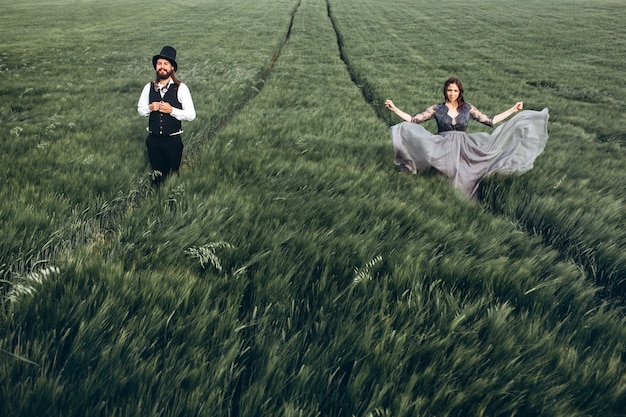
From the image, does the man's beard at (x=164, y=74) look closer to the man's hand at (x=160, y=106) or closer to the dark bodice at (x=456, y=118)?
the man's hand at (x=160, y=106)

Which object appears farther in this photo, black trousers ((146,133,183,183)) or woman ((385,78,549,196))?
woman ((385,78,549,196))

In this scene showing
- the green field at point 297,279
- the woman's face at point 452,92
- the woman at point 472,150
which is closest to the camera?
the green field at point 297,279

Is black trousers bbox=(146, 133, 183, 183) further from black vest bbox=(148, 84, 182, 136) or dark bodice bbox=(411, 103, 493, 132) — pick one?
dark bodice bbox=(411, 103, 493, 132)

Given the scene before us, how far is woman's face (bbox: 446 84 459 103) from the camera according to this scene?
5.62 m

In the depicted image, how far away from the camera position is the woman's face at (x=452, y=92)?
5617mm

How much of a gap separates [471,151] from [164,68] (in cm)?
401

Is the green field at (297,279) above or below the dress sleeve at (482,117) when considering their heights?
below

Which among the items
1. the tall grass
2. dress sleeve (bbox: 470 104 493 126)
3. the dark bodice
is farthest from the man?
dress sleeve (bbox: 470 104 493 126)

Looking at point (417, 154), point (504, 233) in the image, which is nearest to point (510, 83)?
point (417, 154)

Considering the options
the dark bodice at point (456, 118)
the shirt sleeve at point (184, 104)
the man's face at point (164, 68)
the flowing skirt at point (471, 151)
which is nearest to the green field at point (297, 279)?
the flowing skirt at point (471, 151)

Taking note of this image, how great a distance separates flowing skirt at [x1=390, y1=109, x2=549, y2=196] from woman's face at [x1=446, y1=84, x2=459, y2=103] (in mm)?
671

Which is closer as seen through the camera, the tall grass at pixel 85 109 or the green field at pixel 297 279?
the green field at pixel 297 279

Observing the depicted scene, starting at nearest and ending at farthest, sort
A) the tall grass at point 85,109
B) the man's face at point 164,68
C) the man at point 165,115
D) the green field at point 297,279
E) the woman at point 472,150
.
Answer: the green field at point 297,279 → the tall grass at point 85,109 → the man's face at point 164,68 → the man at point 165,115 → the woman at point 472,150

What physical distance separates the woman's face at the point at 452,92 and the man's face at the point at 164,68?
3745mm
